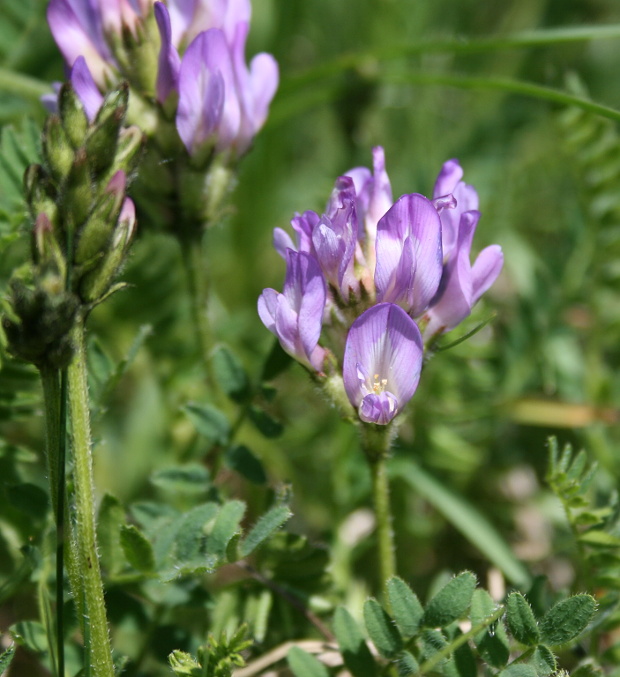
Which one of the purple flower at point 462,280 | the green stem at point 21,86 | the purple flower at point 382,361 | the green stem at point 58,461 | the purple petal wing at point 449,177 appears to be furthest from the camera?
the green stem at point 21,86

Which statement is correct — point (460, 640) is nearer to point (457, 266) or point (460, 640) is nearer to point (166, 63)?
point (457, 266)

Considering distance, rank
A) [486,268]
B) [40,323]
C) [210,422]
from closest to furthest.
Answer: [40,323], [486,268], [210,422]

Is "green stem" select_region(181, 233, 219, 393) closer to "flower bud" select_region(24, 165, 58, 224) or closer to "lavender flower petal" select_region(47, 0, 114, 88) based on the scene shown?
"lavender flower petal" select_region(47, 0, 114, 88)

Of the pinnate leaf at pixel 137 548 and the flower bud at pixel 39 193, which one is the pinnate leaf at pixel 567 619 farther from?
the flower bud at pixel 39 193

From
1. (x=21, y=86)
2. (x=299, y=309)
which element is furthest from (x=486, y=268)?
(x=21, y=86)

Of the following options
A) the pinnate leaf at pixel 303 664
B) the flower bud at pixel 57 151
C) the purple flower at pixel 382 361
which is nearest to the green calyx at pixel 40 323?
the flower bud at pixel 57 151

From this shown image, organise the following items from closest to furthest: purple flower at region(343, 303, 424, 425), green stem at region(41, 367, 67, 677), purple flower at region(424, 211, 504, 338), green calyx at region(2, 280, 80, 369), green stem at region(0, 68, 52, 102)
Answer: green calyx at region(2, 280, 80, 369) < green stem at region(41, 367, 67, 677) < purple flower at region(343, 303, 424, 425) < purple flower at region(424, 211, 504, 338) < green stem at region(0, 68, 52, 102)

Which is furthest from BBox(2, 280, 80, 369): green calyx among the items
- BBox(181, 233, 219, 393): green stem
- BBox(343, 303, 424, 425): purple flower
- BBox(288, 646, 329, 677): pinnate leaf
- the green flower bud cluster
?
BBox(181, 233, 219, 393): green stem
